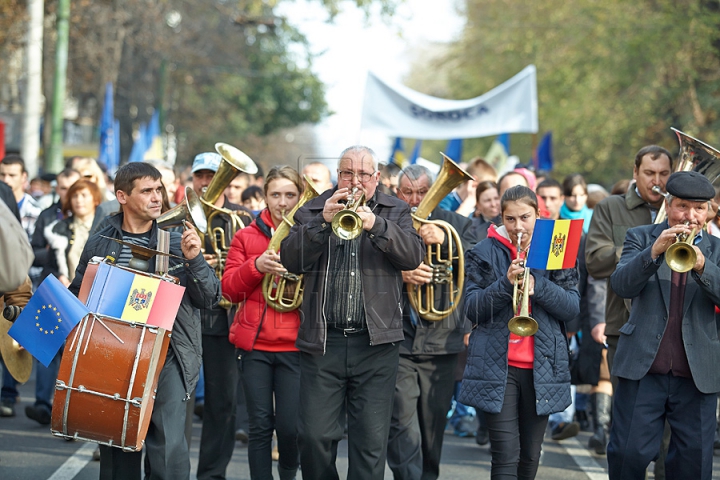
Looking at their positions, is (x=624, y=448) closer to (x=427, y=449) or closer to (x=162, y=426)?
(x=427, y=449)

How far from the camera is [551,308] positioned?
5801 mm

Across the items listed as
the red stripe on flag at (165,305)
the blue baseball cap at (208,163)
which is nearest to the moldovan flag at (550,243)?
the red stripe on flag at (165,305)

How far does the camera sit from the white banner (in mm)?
13906

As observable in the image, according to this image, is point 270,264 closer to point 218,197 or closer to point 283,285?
point 283,285

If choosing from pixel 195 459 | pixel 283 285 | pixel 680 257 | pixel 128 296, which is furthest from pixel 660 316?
pixel 195 459

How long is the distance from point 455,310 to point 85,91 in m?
28.9

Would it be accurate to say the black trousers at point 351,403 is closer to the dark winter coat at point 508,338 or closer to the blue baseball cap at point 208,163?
the dark winter coat at point 508,338

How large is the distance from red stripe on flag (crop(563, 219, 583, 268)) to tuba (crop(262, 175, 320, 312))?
160 centimetres

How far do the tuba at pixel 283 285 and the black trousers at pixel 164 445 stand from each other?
94cm

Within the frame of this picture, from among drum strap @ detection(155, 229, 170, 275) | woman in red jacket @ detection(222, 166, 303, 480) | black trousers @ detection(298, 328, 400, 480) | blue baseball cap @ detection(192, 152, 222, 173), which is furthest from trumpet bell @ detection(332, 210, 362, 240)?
blue baseball cap @ detection(192, 152, 222, 173)

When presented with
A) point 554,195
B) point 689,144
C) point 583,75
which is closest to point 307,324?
point 689,144

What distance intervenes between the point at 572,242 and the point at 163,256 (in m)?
2.26

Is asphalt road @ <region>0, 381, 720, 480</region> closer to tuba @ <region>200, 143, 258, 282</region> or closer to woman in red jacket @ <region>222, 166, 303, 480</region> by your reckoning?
woman in red jacket @ <region>222, 166, 303, 480</region>

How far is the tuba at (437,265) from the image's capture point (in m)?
6.80
